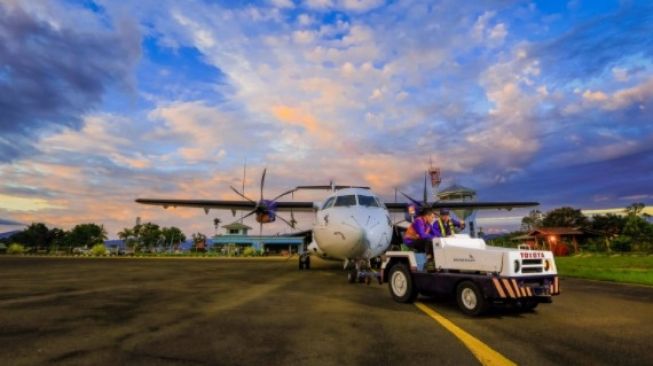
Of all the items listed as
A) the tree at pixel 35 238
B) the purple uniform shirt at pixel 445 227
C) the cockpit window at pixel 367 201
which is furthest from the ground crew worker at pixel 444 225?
the tree at pixel 35 238

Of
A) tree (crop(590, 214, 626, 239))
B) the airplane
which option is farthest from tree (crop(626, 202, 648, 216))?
the airplane

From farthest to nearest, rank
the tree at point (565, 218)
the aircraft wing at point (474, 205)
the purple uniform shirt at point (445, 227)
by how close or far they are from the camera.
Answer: the tree at point (565, 218) < the aircraft wing at point (474, 205) < the purple uniform shirt at point (445, 227)

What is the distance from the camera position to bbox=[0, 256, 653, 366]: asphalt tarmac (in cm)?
425

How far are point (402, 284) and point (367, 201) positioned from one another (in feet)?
17.9

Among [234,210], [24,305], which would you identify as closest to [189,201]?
[234,210]

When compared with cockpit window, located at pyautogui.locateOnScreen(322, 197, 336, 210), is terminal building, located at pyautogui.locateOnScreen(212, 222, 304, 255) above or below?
below

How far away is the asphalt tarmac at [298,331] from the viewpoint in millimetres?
4250

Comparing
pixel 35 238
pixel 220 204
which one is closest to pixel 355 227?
pixel 220 204

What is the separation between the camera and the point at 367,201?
14.0m

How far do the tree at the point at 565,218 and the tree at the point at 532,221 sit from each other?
6670mm

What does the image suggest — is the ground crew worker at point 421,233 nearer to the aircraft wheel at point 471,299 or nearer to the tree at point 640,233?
the aircraft wheel at point 471,299

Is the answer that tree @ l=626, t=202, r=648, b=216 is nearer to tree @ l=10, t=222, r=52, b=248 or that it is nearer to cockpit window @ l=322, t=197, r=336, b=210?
cockpit window @ l=322, t=197, r=336, b=210

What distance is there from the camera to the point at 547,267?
700 cm

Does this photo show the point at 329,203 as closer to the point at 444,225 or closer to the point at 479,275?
the point at 444,225
